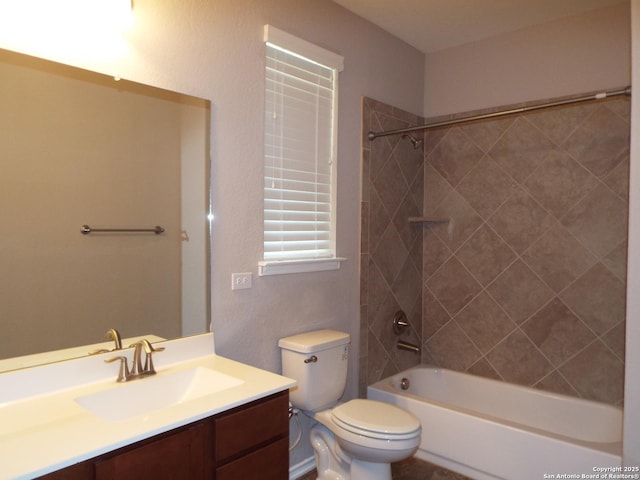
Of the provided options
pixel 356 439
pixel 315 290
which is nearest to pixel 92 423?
pixel 356 439

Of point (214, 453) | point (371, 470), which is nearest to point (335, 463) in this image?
point (371, 470)

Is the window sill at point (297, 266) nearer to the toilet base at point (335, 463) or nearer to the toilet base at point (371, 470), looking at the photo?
the toilet base at point (335, 463)

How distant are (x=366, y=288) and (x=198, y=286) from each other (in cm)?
125

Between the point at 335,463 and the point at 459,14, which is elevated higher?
the point at 459,14

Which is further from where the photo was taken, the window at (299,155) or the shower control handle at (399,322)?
the shower control handle at (399,322)

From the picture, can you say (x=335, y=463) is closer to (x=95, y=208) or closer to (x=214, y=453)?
(x=214, y=453)

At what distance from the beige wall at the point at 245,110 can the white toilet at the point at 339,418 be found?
0.16 m

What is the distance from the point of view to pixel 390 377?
3066 millimetres

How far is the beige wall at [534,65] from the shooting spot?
2.65m

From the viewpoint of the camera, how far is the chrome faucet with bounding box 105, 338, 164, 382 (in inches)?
64.2

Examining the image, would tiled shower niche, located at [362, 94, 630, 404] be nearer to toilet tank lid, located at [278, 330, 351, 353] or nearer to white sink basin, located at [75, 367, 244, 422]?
toilet tank lid, located at [278, 330, 351, 353]

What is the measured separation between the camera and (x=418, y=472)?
2.54 metres

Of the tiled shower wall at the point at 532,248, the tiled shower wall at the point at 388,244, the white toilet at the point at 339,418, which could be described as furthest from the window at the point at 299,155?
the tiled shower wall at the point at 532,248

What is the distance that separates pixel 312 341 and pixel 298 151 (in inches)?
40.2
